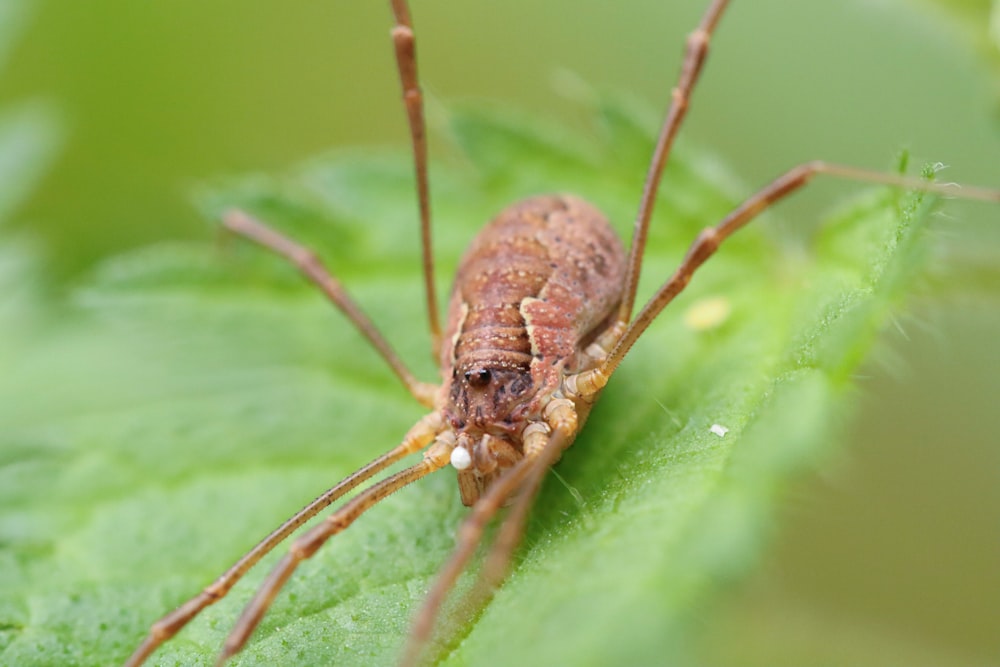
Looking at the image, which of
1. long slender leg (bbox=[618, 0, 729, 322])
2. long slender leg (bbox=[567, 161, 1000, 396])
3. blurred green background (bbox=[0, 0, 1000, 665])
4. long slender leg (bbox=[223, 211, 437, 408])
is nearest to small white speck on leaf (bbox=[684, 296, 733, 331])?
long slender leg (bbox=[618, 0, 729, 322])

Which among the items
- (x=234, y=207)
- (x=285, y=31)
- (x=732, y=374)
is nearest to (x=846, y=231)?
(x=732, y=374)

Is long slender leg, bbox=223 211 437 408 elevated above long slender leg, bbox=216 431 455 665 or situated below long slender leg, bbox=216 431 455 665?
above

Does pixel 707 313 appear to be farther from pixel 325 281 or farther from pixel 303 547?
pixel 303 547

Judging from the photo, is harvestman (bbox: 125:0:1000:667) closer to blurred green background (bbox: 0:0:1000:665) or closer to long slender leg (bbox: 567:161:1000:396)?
long slender leg (bbox: 567:161:1000:396)

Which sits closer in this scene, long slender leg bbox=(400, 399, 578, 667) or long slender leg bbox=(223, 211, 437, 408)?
long slender leg bbox=(400, 399, 578, 667)

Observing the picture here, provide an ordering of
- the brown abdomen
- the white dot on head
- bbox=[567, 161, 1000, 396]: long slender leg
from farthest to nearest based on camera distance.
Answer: the brown abdomen < the white dot on head < bbox=[567, 161, 1000, 396]: long slender leg

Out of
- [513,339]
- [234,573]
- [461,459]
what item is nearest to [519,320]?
[513,339]


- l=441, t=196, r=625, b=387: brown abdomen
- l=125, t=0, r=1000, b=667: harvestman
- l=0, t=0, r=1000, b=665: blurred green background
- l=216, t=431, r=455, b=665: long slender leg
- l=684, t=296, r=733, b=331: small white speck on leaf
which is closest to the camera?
l=216, t=431, r=455, b=665: long slender leg

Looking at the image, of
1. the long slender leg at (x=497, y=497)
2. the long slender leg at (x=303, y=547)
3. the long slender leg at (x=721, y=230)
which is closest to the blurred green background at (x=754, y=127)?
the long slender leg at (x=721, y=230)
